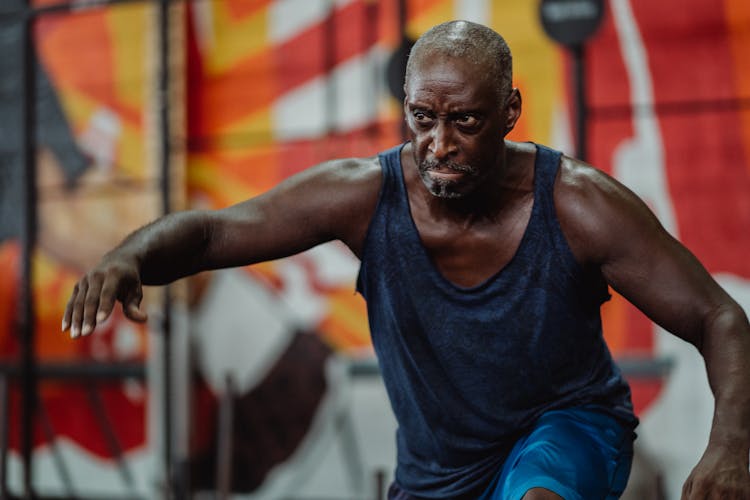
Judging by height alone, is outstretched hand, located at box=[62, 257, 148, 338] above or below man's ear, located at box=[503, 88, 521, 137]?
below

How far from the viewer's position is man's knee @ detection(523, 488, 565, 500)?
5.92 ft

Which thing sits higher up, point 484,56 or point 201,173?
point 484,56

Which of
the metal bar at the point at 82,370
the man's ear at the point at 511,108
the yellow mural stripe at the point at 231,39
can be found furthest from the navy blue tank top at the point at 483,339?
the metal bar at the point at 82,370

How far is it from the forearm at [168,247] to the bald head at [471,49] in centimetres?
52

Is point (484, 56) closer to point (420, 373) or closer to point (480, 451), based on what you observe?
point (420, 373)

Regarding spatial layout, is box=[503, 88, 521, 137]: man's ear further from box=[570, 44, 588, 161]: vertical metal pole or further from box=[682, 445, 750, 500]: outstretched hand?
box=[570, 44, 588, 161]: vertical metal pole

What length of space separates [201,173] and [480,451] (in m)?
3.59

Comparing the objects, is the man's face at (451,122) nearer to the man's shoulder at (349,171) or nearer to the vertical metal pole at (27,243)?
the man's shoulder at (349,171)

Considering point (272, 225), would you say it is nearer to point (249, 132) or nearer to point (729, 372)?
point (729, 372)

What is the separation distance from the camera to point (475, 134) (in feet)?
6.22

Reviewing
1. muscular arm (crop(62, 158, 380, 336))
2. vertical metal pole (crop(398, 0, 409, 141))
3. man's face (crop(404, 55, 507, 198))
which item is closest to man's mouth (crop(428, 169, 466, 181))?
man's face (crop(404, 55, 507, 198))

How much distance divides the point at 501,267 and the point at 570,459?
0.40 metres

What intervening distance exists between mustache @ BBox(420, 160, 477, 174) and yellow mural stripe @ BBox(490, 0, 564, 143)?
9.12 ft

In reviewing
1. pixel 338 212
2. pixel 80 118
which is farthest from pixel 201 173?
pixel 338 212
